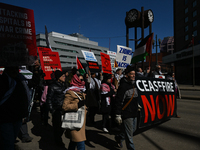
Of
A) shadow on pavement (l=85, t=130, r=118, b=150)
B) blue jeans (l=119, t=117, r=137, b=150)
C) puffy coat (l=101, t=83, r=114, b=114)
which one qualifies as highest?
puffy coat (l=101, t=83, r=114, b=114)

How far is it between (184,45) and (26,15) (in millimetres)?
45927

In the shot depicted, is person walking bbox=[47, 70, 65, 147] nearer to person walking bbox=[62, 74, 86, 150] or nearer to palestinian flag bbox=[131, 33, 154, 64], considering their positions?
person walking bbox=[62, 74, 86, 150]

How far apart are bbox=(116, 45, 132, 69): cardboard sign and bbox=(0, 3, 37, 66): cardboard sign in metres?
4.96

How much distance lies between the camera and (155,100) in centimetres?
456

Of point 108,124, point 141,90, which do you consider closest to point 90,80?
point 108,124

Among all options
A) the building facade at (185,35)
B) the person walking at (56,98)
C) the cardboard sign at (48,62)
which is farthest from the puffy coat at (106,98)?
the building facade at (185,35)

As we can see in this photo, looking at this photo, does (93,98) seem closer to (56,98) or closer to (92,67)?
(92,67)

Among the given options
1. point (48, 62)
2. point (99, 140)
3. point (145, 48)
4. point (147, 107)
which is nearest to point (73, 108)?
point (99, 140)

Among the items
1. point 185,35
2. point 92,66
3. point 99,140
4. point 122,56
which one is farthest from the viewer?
point 185,35

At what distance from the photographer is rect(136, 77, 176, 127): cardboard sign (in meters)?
4.15

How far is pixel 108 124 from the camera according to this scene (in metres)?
5.04

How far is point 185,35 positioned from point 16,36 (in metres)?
46.9

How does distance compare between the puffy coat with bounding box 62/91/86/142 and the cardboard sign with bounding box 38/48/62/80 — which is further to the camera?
the cardboard sign with bounding box 38/48/62/80

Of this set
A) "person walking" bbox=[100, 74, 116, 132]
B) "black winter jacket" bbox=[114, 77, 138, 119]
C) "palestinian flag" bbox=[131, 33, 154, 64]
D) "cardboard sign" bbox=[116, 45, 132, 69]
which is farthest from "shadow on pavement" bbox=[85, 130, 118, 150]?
"cardboard sign" bbox=[116, 45, 132, 69]
